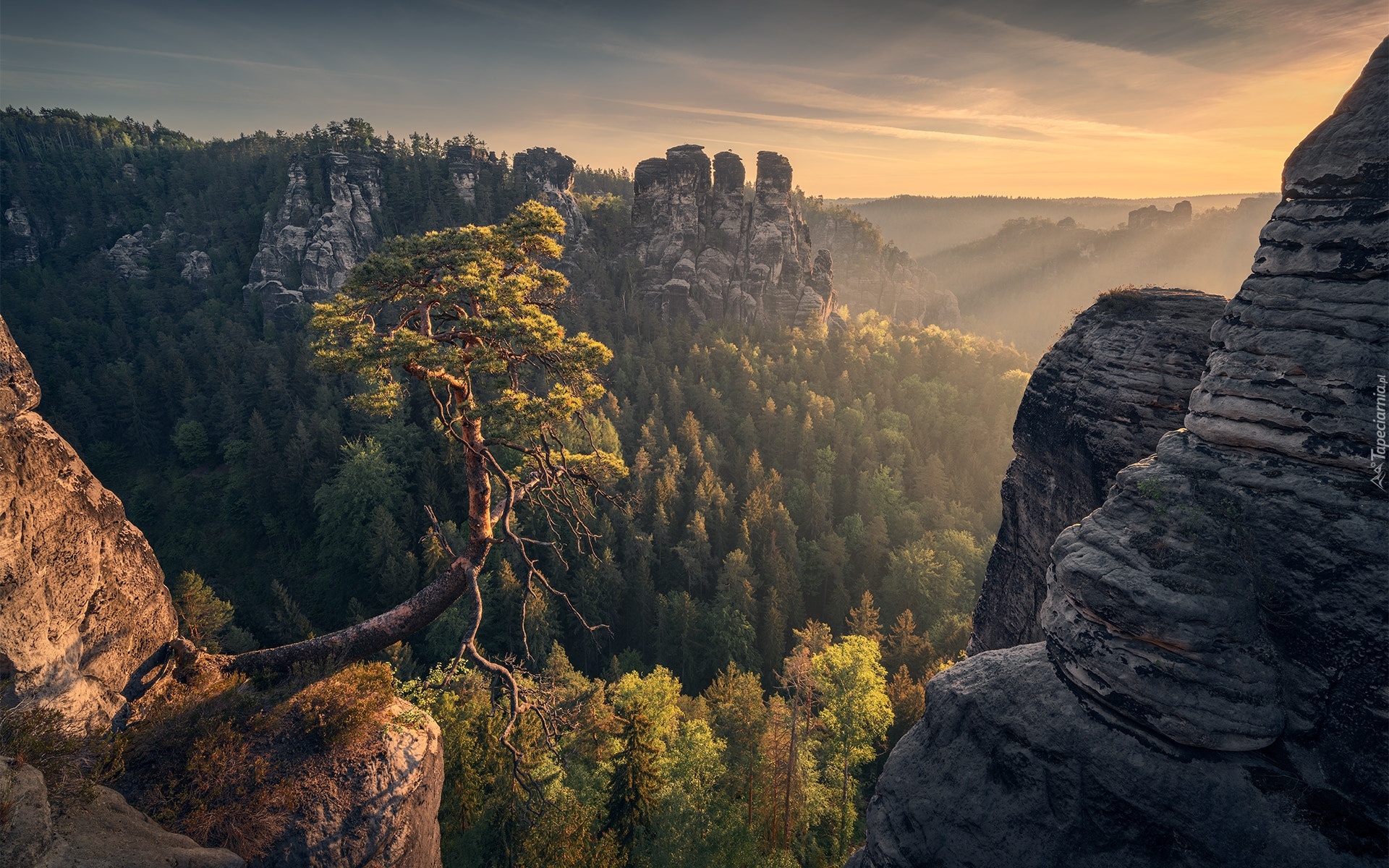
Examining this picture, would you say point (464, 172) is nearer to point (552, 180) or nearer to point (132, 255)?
point (552, 180)

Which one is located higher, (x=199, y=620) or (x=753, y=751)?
(x=199, y=620)

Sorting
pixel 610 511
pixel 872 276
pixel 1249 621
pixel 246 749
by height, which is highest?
pixel 872 276

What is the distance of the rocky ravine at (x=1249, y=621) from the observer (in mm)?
7180

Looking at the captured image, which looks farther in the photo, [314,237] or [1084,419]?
[314,237]

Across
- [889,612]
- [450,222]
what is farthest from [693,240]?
[889,612]

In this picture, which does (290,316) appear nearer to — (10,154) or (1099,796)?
(10,154)

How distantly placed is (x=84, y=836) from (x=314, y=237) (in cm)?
9257

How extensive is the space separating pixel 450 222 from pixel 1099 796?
9587cm

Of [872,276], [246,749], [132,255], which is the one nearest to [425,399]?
[246,749]

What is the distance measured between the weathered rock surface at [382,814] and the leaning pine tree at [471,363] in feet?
5.78

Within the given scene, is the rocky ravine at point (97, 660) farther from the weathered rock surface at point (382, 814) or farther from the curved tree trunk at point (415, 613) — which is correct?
the curved tree trunk at point (415, 613)

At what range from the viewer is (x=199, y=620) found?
10898 millimetres

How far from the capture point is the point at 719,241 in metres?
94.8

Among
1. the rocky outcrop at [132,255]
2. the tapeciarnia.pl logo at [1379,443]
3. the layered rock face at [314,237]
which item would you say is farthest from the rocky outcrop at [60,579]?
the rocky outcrop at [132,255]
